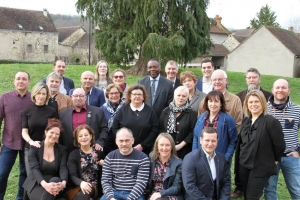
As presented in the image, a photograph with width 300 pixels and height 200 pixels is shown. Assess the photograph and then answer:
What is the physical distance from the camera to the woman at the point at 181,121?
491cm

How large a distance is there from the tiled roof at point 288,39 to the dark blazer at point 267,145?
30797 mm

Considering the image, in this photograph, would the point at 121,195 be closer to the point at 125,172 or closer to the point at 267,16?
the point at 125,172

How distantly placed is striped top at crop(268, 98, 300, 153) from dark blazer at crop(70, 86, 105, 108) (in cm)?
279

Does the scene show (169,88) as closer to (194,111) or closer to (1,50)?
(194,111)

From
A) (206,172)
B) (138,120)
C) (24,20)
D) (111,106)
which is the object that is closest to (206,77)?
(138,120)

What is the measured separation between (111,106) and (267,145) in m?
2.45

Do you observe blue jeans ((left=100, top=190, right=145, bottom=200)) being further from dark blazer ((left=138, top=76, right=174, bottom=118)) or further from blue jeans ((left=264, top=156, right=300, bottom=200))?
blue jeans ((left=264, top=156, right=300, bottom=200))

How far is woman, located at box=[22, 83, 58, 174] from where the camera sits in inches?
185

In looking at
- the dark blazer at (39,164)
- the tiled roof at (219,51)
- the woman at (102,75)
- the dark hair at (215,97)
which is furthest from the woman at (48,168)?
the tiled roof at (219,51)

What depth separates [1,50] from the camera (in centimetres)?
3916

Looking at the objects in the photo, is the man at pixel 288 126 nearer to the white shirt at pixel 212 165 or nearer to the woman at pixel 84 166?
the white shirt at pixel 212 165

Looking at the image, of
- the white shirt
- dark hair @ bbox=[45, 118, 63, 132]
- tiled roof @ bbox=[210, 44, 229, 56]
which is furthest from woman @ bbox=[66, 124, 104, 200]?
tiled roof @ bbox=[210, 44, 229, 56]

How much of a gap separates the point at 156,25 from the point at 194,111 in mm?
11537

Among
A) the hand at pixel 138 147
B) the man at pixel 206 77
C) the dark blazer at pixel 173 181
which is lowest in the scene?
the dark blazer at pixel 173 181
